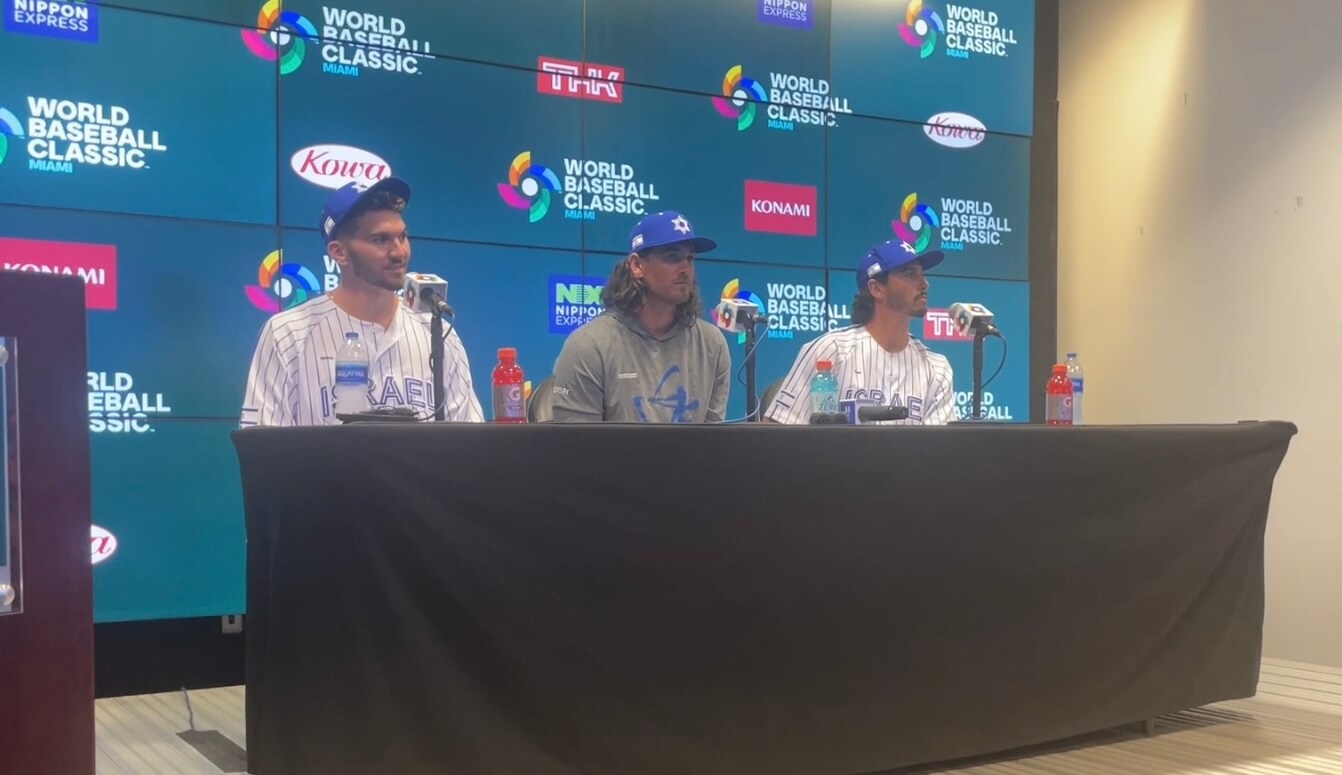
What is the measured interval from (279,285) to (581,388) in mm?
1092

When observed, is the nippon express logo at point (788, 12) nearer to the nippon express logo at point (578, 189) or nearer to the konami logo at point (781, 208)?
the konami logo at point (781, 208)

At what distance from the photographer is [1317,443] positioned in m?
4.25

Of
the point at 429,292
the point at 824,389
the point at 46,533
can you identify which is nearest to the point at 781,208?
the point at 824,389

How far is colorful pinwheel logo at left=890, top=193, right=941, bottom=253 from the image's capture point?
15.3 feet

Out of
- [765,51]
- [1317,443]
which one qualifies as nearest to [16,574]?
[765,51]

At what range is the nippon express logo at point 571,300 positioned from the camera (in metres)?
3.96

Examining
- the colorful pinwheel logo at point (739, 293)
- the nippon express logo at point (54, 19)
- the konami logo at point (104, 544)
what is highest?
Answer: the nippon express logo at point (54, 19)

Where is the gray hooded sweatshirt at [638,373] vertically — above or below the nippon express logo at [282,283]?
below

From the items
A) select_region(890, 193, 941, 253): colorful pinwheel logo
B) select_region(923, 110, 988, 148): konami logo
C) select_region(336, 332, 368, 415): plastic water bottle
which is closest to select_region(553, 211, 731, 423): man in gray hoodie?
select_region(336, 332, 368, 415): plastic water bottle

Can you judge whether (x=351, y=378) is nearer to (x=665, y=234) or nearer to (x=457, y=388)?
(x=457, y=388)

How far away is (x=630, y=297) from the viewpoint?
10.3 feet

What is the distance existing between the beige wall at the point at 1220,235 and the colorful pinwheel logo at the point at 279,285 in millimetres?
3446

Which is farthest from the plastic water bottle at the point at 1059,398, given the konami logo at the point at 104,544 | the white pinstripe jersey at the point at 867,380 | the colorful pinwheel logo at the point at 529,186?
the konami logo at the point at 104,544

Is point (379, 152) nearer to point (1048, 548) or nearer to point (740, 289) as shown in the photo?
point (740, 289)
